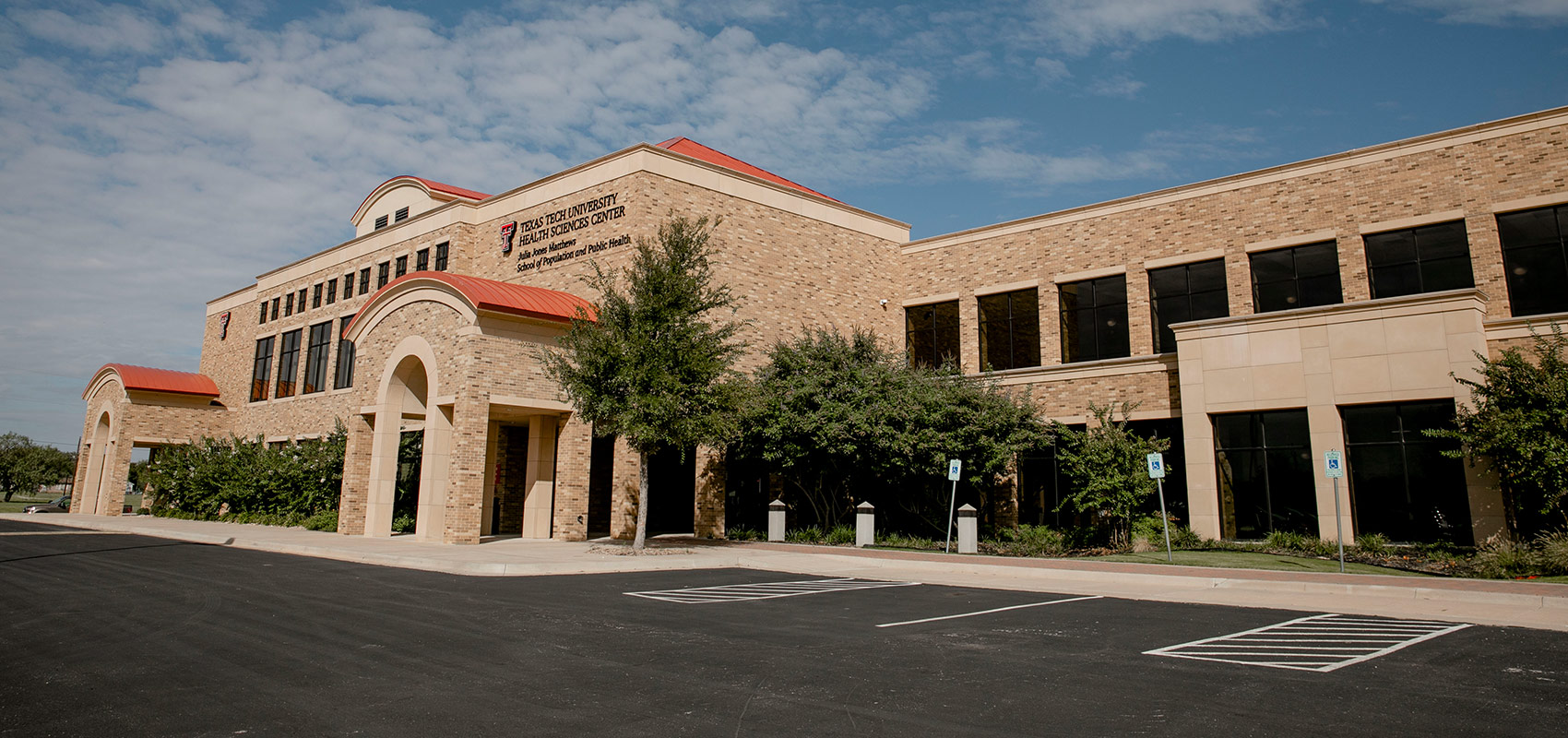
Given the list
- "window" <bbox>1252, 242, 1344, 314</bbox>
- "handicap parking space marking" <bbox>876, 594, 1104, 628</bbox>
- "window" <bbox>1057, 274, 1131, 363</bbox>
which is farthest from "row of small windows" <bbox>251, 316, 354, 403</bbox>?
"window" <bbox>1252, 242, 1344, 314</bbox>

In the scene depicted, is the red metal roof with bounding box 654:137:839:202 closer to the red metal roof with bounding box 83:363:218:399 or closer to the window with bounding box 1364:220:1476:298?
the window with bounding box 1364:220:1476:298

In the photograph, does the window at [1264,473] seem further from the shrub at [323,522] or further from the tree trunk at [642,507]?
the shrub at [323,522]

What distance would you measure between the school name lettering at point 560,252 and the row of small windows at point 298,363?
34.3 ft

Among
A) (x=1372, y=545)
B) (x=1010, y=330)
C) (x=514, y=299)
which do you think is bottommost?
(x=1372, y=545)

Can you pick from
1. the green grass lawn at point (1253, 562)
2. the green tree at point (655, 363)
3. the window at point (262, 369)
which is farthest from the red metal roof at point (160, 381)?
the green grass lawn at point (1253, 562)

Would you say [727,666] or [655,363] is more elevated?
[655,363]

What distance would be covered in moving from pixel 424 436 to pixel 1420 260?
87.0ft

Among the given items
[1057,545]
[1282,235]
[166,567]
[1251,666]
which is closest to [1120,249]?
[1282,235]

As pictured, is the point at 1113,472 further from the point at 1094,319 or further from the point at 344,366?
the point at 344,366

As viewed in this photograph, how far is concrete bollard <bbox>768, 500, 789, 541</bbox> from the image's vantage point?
24.6m

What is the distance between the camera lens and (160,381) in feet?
136

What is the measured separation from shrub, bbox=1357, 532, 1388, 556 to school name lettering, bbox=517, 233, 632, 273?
19.7 meters

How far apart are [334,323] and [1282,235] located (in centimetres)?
3546

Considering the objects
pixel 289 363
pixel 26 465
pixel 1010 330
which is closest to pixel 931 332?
pixel 1010 330
